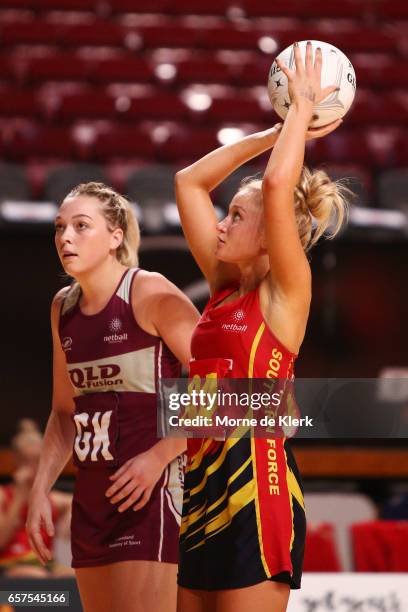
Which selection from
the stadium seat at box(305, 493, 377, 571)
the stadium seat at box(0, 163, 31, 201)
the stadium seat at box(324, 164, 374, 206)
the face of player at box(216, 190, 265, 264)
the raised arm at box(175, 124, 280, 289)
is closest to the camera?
the face of player at box(216, 190, 265, 264)

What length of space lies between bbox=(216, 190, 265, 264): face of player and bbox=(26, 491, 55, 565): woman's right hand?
0.93 meters

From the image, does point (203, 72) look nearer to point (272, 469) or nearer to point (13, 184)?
point (13, 184)

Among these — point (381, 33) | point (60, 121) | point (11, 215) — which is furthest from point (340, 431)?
point (381, 33)

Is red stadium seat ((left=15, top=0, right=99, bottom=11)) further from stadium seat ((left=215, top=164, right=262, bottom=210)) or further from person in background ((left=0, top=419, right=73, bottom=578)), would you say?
person in background ((left=0, top=419, right=73, bottom=578))

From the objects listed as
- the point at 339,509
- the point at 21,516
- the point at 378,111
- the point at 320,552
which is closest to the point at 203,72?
the point at 378,111

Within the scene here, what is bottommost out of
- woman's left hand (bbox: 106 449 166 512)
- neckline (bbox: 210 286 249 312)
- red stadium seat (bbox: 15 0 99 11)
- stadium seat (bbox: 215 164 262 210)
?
woman's left hand (bbox: 106 449 166 512)

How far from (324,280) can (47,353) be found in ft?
5.36

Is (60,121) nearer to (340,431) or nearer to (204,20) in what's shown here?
(204,20)

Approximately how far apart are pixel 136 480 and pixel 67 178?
442cm

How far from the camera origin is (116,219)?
3004mm

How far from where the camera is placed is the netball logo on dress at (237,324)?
93.7 inches

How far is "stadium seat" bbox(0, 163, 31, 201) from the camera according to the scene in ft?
22.5

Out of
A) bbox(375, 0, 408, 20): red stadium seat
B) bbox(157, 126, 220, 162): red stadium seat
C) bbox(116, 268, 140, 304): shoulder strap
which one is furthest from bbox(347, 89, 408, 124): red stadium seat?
bbox(116, 268, 140, 304): shoulder strap

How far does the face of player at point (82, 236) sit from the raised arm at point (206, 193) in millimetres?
293
